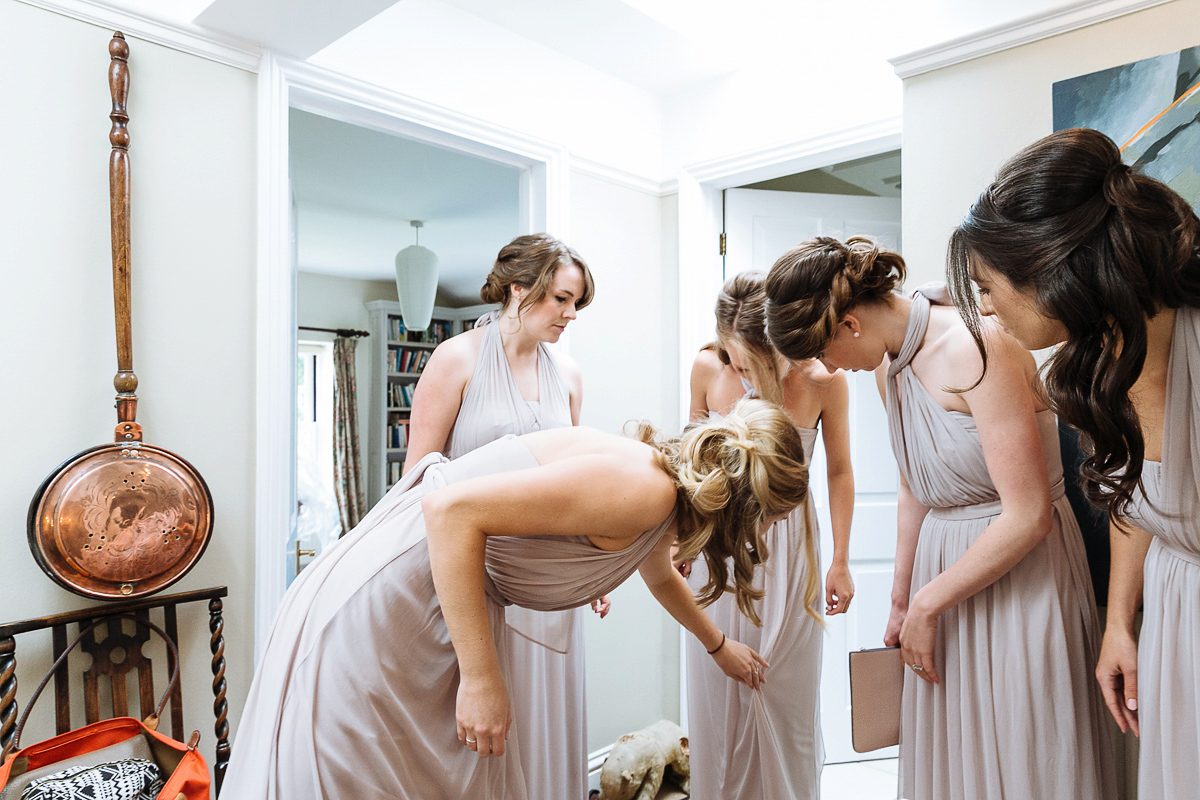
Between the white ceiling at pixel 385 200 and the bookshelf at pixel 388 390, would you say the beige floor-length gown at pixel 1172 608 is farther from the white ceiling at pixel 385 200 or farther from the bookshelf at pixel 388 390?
the bookshelf at pixel 388 390

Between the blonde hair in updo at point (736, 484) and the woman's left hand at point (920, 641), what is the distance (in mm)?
306

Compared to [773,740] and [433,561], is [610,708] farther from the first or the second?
[433,561]

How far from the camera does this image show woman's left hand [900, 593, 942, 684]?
1.50m

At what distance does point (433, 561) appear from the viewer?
1.17 m

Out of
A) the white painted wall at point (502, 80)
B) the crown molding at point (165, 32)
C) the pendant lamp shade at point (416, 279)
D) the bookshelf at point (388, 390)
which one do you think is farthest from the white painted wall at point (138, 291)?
the bookshelf at point (388, 390)

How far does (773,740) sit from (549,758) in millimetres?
557

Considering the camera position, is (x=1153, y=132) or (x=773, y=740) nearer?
(x=1153, y=132)

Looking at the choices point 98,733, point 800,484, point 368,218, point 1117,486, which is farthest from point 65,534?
point 368,218

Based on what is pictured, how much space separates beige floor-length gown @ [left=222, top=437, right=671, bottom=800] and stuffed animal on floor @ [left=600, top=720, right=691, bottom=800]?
144 cm

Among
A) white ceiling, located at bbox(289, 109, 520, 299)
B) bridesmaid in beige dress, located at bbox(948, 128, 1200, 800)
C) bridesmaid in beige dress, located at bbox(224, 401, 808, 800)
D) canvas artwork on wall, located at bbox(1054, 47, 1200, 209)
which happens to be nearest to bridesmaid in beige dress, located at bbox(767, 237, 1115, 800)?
bridesmaid in beige dress, located at bbox(948, 128, 1200, 800)

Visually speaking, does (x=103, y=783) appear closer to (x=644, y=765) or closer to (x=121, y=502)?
(x=121, y=502)

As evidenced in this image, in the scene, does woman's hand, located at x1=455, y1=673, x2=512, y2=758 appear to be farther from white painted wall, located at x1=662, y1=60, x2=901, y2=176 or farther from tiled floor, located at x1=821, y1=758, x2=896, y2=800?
white painted wall, located at x1=662, y1=60, x2=901, y2=176

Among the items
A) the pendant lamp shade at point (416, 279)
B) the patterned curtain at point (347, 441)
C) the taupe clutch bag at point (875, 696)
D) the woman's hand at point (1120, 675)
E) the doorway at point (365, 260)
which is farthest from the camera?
the patterned curtain at point (347, 441)

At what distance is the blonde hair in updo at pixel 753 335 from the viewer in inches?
77.3
